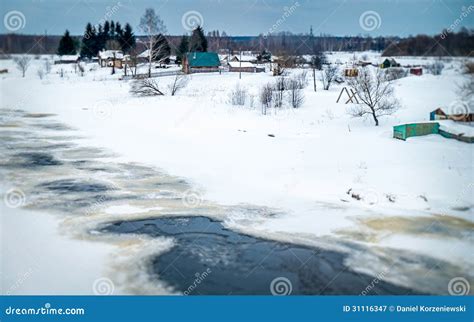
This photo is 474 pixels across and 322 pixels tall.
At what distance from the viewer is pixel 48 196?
10602mm

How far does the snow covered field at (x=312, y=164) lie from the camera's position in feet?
28.4

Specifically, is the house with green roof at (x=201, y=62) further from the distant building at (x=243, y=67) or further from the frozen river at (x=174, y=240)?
the frozen river at (x=174, y=240)

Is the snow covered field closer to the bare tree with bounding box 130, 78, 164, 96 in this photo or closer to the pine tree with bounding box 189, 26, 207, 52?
the bare tree with bounding box 130, 78, 164, 96

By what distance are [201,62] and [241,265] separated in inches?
1649

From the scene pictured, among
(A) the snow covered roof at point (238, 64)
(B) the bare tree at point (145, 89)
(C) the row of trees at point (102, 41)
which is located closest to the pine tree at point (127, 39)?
(C) the row of trees at point (102, 41)

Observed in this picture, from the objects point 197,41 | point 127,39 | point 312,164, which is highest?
point 127,39

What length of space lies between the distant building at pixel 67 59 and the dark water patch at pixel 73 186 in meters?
48.9

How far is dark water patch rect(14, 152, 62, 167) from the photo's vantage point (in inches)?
529

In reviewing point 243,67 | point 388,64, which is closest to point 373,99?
point 243,67

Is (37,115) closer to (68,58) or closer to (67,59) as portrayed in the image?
(67,59)

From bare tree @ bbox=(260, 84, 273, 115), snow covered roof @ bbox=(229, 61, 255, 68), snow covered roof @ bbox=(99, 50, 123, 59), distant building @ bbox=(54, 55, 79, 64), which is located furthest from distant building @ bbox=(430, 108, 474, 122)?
A: distant building @ bbox=(54, 55, 79, 64)

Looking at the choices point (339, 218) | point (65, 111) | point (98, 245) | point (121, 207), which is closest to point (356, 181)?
point (339, 218)

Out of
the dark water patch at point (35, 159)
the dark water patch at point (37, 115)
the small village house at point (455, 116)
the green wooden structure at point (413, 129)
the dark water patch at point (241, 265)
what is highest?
the small village house at point (455, 116)

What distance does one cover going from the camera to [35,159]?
1401 cm
